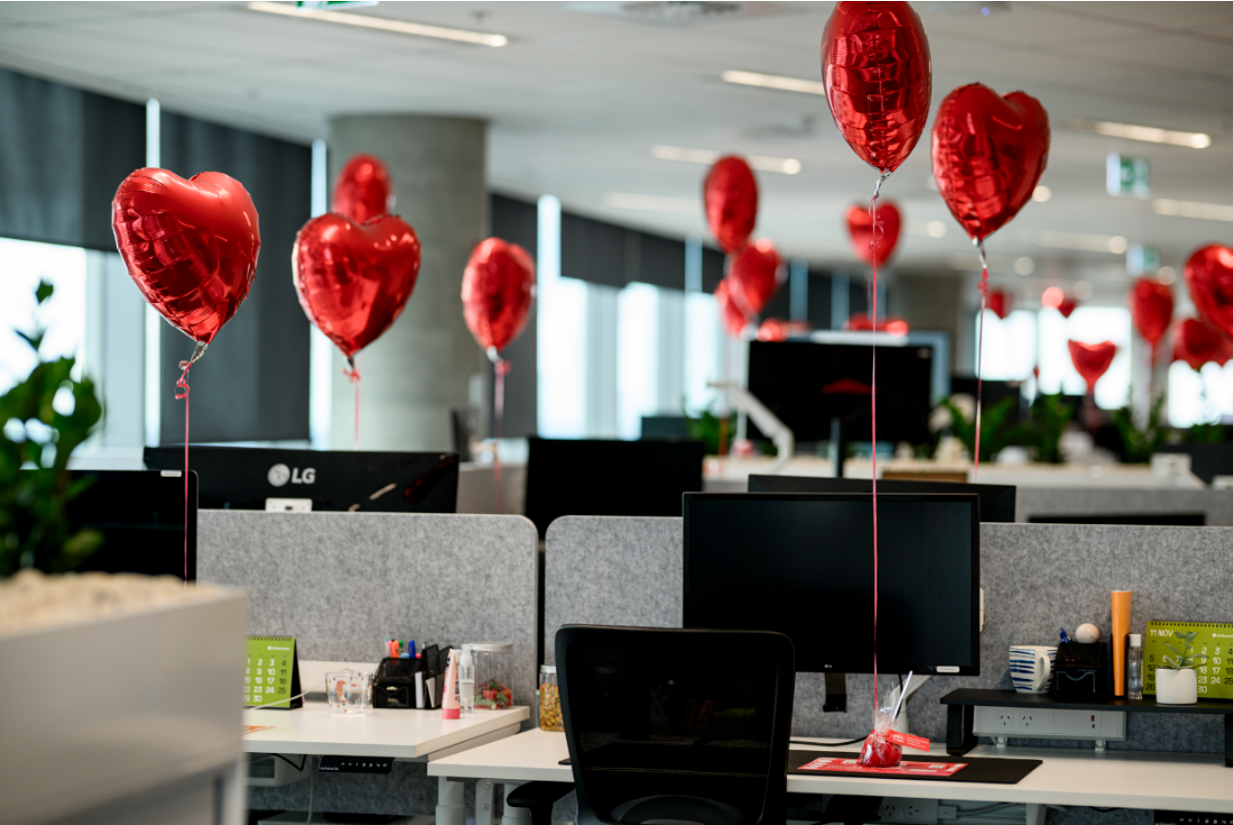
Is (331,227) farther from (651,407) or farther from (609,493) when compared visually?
(651,407)

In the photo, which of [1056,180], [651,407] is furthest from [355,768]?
[651,407]

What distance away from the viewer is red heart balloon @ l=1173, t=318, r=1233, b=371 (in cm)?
686

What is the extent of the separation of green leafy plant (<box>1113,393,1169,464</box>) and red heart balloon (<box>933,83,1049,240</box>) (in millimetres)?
2705

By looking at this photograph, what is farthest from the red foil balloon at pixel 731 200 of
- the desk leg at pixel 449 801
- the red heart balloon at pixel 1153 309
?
the desk leg at pixel 449 801

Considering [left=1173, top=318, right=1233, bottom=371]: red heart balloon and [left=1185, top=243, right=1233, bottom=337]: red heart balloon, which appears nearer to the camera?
[left=1185, top=243, right=1233, bottom=337]: red heart balloon

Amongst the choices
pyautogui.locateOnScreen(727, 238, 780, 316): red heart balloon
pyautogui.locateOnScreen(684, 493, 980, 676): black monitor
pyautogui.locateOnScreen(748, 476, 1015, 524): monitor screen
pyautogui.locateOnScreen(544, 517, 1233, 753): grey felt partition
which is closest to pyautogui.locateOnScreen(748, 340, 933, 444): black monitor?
pyautogui.locateOnScreen(748, 476, 1015, 524): monitor screen

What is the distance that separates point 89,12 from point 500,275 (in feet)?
5.56

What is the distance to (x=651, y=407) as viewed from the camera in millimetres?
11602

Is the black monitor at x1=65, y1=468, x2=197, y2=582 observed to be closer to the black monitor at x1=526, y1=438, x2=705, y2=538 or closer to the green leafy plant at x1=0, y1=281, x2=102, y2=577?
the green leafy plant at x1=0, y1=281, x2=102, y2=577

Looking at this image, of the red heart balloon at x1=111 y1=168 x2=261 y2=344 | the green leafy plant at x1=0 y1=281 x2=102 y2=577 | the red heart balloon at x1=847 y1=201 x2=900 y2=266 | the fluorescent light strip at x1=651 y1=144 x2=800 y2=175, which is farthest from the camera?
the fluorescent light strip at x1=651 y1=144 x2=800 y2=175

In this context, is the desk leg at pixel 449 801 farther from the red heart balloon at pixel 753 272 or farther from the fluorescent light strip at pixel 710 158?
the red heart balloon at pixel 753 272

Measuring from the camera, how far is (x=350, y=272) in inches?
123

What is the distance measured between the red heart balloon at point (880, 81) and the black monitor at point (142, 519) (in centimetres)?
145

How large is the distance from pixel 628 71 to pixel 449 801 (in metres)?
3.92
